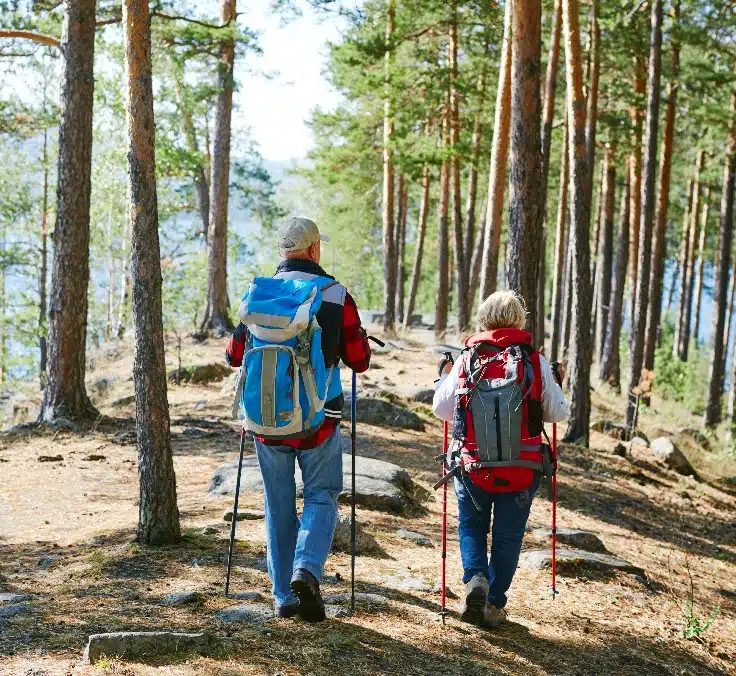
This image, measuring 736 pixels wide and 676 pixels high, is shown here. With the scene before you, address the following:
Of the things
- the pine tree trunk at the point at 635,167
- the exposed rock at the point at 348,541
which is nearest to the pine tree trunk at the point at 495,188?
the pine tree trunk at the point at 635,167

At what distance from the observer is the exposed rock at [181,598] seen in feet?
15.9

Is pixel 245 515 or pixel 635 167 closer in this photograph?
pixel 245 515

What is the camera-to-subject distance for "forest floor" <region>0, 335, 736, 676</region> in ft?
13.9

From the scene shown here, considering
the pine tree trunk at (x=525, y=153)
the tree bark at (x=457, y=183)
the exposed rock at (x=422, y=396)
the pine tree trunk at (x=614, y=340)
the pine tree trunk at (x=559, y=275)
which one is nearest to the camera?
the pine tree trunk at (x=525, y=153)

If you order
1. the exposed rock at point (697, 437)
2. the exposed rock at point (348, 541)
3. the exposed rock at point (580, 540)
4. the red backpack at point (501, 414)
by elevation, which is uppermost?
the red backpack at point (501, 414)

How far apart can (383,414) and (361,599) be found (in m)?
7.55

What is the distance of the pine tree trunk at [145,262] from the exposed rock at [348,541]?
1.30 meters

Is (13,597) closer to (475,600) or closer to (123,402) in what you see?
(475,600)

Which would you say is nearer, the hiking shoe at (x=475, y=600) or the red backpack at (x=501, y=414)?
the red backpack at (x=501, y=414)

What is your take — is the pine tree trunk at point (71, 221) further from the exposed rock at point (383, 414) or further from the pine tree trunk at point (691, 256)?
the pine tree trunk at point (691, 256)

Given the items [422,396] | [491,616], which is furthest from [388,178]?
[491,616]

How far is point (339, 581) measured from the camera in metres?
5.52

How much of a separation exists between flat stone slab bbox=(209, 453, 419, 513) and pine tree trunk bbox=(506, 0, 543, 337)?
2734 mm

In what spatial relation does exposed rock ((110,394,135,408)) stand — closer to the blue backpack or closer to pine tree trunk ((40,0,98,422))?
pine tree trunk ((40,0,98,422))
